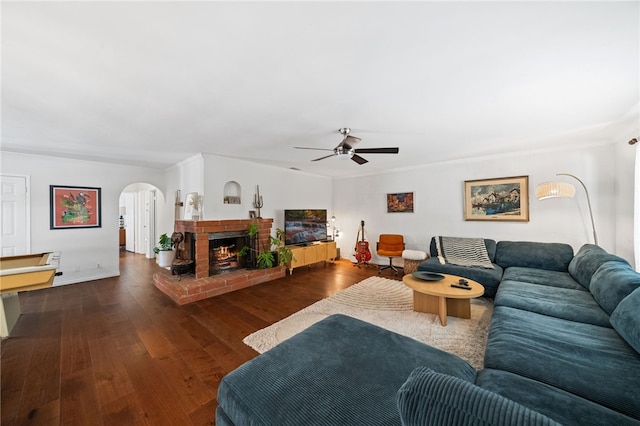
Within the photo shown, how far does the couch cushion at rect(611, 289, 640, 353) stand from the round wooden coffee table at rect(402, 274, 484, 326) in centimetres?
102

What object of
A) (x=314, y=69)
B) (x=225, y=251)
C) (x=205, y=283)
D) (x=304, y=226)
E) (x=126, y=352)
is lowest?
(x=126, y=352)

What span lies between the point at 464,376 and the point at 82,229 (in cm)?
614

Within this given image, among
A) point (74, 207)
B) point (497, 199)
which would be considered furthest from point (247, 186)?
point (497, 199)

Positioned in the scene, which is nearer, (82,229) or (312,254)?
(82,229)

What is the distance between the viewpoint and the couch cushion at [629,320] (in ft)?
4.53

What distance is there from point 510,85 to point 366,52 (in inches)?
52.4

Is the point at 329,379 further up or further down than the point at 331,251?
further up

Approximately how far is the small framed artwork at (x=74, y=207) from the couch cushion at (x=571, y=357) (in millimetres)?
6301

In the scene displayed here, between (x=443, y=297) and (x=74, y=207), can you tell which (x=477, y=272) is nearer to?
(x=443, y=297)

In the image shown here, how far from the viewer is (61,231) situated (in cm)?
409

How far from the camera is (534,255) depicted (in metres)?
3.53

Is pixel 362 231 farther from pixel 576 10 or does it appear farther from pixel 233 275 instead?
pixel 576 10

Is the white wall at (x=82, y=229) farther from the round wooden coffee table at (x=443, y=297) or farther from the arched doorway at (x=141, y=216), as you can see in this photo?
the round wooden coffee table at (x=443, y=297)

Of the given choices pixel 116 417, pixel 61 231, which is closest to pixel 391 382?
pixel 116 417
